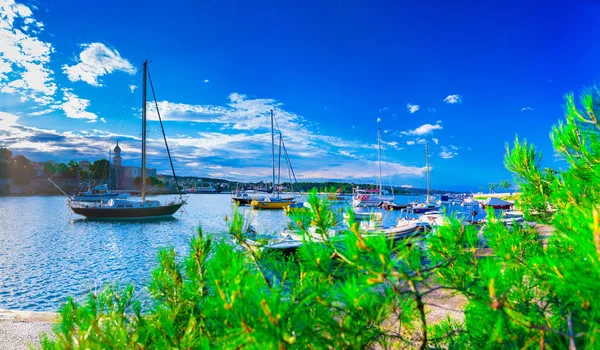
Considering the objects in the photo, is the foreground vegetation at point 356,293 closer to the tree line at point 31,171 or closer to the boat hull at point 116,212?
the boat hull at point 116,212

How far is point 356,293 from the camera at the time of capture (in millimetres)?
995

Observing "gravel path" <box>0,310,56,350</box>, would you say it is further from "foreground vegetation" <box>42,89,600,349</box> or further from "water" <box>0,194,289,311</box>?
"foreground vegetation" <box>42,89,600,349</box>

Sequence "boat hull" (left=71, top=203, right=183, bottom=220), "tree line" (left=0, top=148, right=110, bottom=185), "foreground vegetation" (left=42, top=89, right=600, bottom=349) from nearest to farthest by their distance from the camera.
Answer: "foreground vegetation" (left=42, top=89, right=600, bottom=349), "boat hull" (left=71, top=203, right=183, bottom=220), "tree line" (left=0, top=148, right=110, bottom=185)

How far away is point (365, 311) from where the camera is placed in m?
1.25

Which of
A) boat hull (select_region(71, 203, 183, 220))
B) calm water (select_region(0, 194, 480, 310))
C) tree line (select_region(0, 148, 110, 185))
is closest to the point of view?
calm water (select_region(0, 194, 480, 310))

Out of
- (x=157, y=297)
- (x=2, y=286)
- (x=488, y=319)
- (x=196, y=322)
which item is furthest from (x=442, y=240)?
(x=2, y=286)

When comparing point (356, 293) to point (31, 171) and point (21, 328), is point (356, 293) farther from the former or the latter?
point (31, 171)

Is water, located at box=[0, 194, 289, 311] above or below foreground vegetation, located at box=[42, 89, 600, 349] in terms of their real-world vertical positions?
below

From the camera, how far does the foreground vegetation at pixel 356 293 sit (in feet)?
3.29

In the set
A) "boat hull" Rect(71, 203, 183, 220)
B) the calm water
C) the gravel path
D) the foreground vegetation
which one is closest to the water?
the calm water

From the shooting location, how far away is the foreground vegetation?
3.29 ft

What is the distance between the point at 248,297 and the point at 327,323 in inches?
12.6

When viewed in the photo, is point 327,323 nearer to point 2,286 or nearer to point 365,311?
point 365,311

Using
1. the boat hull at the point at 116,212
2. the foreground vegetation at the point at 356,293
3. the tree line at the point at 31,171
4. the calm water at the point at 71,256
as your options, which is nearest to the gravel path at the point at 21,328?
the calm water at the point at 71,256
